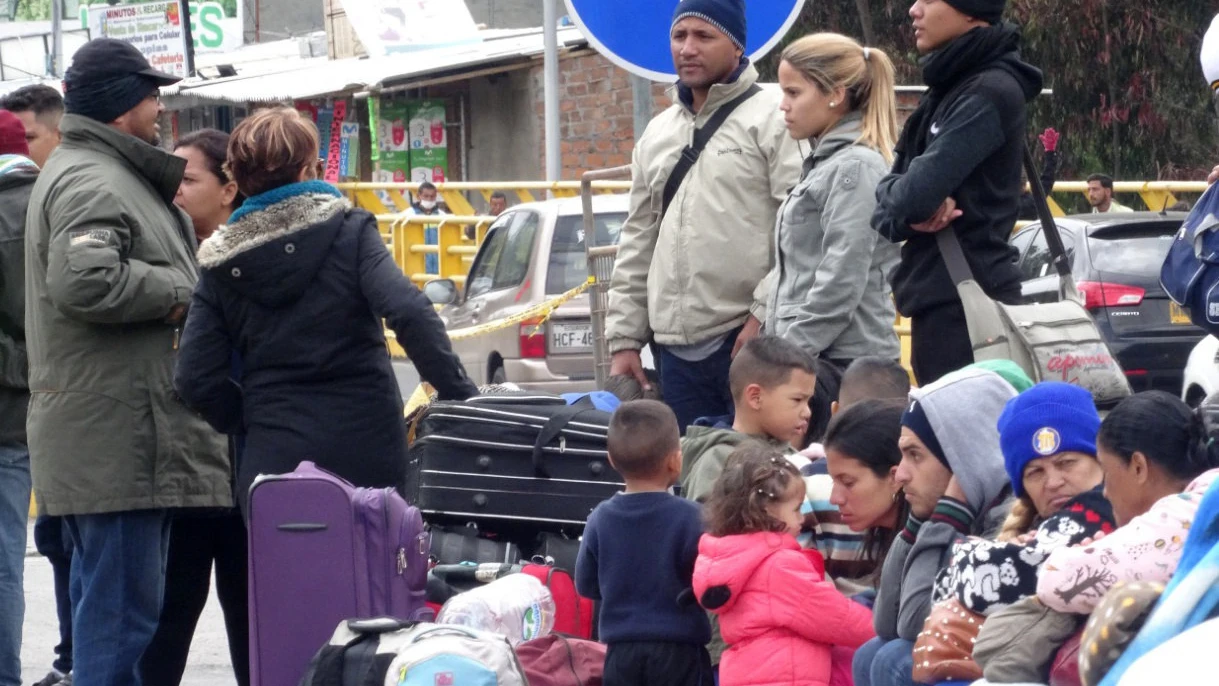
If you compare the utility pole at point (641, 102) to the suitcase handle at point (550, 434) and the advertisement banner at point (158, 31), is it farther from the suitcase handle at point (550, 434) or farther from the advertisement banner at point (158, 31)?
the advertisement banner at point (158, 31)

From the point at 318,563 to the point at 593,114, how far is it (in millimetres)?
20430

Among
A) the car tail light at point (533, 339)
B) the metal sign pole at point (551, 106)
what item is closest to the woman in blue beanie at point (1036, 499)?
the car tail light at point (533, 339)

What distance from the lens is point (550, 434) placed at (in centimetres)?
514

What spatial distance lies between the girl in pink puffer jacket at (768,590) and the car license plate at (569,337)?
8364mm

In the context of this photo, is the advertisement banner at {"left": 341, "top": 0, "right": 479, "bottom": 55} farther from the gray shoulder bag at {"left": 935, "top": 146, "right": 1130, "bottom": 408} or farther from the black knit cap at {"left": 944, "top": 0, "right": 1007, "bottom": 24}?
the gray shoulder bag at {"left": 935, "top": 146, "right": 1130, "bottom": 408}

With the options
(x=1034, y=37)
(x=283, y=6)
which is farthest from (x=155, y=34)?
(x=1034, y=37)

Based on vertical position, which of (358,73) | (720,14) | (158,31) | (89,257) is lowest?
(358,73)

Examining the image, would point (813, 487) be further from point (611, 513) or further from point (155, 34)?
point (155, 34)

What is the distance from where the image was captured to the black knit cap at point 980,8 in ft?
14.7

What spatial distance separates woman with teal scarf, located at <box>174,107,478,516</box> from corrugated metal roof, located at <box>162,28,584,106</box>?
19.0 metres

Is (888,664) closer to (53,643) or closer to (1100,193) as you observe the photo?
(53,643)

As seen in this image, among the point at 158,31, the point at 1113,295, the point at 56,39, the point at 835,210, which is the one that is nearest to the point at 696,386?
the point at 835,210

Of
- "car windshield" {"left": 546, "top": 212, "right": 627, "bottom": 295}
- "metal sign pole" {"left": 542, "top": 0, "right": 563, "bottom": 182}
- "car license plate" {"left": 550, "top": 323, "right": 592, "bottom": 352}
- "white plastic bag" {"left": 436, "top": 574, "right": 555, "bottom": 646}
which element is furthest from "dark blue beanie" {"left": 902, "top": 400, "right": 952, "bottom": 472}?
"metal sign pole" {"left": 542, "top": 0, "right": 563, "bottom": 182}

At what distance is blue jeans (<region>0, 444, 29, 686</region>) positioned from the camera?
5.58 meters
